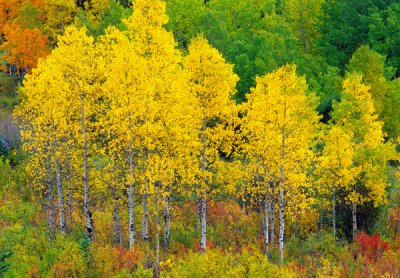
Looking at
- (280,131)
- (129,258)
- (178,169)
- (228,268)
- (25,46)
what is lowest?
(129,258)

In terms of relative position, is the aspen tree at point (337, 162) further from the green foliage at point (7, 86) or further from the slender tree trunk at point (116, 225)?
the green foliage at point (7, 86)

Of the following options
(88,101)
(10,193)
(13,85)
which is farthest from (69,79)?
(13,85)

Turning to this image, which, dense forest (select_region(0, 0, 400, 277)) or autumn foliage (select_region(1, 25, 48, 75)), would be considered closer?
dense forest (select_region(0, 0, 400, 277))

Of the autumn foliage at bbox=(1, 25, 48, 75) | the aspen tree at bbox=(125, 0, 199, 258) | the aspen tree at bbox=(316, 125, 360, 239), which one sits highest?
the autumn foliage at bbox=(1, 25, 48, 75)

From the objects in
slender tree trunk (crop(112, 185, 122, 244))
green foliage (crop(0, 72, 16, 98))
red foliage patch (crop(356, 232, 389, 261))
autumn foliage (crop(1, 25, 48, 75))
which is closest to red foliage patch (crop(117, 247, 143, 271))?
slender tree trunk (crop(112, 185, 122, 244))

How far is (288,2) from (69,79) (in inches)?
1685

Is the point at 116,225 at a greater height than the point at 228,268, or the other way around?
the point at 116,225

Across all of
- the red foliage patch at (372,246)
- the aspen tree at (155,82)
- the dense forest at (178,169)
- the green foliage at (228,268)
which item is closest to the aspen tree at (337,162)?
the dense forest at (178,169)

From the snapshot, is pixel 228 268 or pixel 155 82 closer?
pixel 228 268

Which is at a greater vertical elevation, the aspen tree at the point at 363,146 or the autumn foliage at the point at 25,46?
the autumn foliage at the point at 25,46

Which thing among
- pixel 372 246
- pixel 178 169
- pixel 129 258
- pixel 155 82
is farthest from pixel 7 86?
pixel 372 246

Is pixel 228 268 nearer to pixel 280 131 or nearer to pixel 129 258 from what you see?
pixel 129 258

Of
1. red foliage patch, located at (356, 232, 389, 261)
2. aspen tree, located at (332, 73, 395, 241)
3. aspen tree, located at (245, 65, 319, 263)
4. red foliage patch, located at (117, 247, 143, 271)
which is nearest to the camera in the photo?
red foliage patch, located at (117, 247, 143, 271)

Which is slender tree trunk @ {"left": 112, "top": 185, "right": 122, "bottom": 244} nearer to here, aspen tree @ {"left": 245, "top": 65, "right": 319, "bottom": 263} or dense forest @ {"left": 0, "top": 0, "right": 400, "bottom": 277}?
dense forest @ {"left": 0, "top": 0, "right": 400, "bottom": 277}
